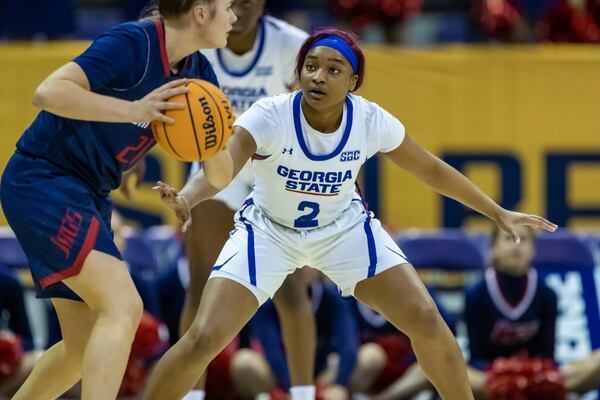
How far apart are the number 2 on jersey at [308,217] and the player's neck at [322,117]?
1.04ft

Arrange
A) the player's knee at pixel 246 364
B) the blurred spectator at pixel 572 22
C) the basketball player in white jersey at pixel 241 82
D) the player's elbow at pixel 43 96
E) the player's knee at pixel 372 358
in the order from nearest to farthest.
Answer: the player's elbow at pixel 43 96 < the basketball player in white jersey at pixel 241 82 < the player's knee at pixel 246 364 < the player's knee at pixel 372 358 < the blurred spectator at pixel 572 22

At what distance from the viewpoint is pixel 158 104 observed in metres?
4.48

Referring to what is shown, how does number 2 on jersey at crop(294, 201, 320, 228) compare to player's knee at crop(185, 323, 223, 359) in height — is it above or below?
above

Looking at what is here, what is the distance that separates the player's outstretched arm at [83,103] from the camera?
4.39 m

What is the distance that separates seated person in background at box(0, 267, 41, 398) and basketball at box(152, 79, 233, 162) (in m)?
3.32

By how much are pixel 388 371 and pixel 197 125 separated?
3514mm

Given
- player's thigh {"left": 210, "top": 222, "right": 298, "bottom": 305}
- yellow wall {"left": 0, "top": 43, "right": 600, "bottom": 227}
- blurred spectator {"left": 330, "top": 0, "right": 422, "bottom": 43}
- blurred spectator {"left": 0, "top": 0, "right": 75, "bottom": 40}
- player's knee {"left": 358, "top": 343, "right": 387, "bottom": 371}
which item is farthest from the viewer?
blurred spectator {"left": 330, "top": 0, "right": 422, "bottom": 43}

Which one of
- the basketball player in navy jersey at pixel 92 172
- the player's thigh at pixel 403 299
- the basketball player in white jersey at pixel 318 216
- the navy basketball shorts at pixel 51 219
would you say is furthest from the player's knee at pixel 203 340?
the player's thigh at pixel 403 299

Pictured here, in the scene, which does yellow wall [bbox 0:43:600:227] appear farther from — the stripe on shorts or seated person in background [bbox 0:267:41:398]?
the stripe on shorts

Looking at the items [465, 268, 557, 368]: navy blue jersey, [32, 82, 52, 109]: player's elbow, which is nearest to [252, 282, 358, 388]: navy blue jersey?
[465, 268, 557, 368]: navy blue jersey

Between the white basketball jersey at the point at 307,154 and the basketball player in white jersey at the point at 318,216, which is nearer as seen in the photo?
the basketball player in white jersey at the point at 318,216

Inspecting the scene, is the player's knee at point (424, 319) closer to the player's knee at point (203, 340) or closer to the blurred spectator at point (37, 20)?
the player's knee at point (203, 340)

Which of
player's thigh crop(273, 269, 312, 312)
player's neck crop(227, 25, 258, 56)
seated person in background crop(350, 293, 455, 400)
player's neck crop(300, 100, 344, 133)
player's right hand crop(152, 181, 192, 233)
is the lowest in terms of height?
seated person in background crop(350, 293, 455, 400)

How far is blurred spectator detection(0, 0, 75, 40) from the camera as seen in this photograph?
10.5 metres
